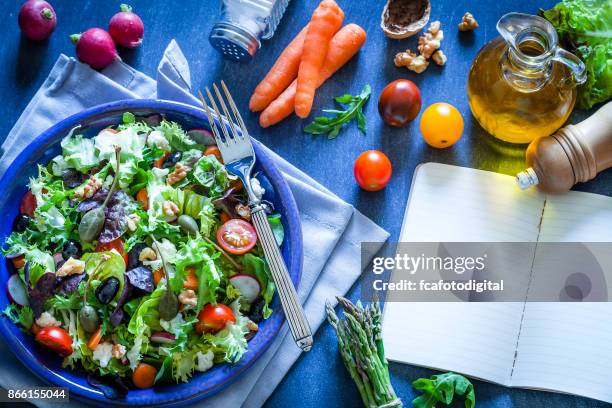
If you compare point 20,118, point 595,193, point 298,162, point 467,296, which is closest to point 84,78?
point 20,118

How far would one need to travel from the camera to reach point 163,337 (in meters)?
1.60

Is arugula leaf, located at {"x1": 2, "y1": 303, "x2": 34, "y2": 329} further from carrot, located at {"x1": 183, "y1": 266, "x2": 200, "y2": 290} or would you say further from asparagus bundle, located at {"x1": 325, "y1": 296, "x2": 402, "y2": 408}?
asparagus bundle, located at {"x1": 325, "y1": 296, "x2": 402, "y2": 408}

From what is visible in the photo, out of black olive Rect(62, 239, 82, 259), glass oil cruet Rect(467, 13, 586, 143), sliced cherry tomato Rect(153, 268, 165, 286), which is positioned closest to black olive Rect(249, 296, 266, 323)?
sliced cherry tomato Rect(153, 268, 165, 286)

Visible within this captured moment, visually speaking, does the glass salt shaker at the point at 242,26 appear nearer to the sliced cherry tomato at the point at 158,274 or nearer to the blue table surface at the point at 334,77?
the blue table surface at the point at 334,77

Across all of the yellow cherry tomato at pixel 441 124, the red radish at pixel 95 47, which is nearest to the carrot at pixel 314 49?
the yellow cherry tomato at pixel 441 124

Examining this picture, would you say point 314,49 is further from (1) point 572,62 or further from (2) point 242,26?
(1) point 572,62

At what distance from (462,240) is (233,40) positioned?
885 millimetres

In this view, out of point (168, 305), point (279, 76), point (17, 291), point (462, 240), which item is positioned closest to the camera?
point (168, 305)

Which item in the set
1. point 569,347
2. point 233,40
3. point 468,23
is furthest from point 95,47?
point 569,347

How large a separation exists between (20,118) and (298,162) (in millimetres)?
851

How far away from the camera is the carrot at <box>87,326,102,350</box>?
63.3 inches

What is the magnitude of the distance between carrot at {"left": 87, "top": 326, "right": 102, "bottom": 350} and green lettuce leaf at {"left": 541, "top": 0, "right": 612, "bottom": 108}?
4.91 feet

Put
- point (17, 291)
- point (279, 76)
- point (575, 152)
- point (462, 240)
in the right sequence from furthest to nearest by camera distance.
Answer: point (279, 76)
point (462, 240)
point (575, 152)
point (17, 291)

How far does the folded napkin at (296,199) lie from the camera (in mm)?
1792
